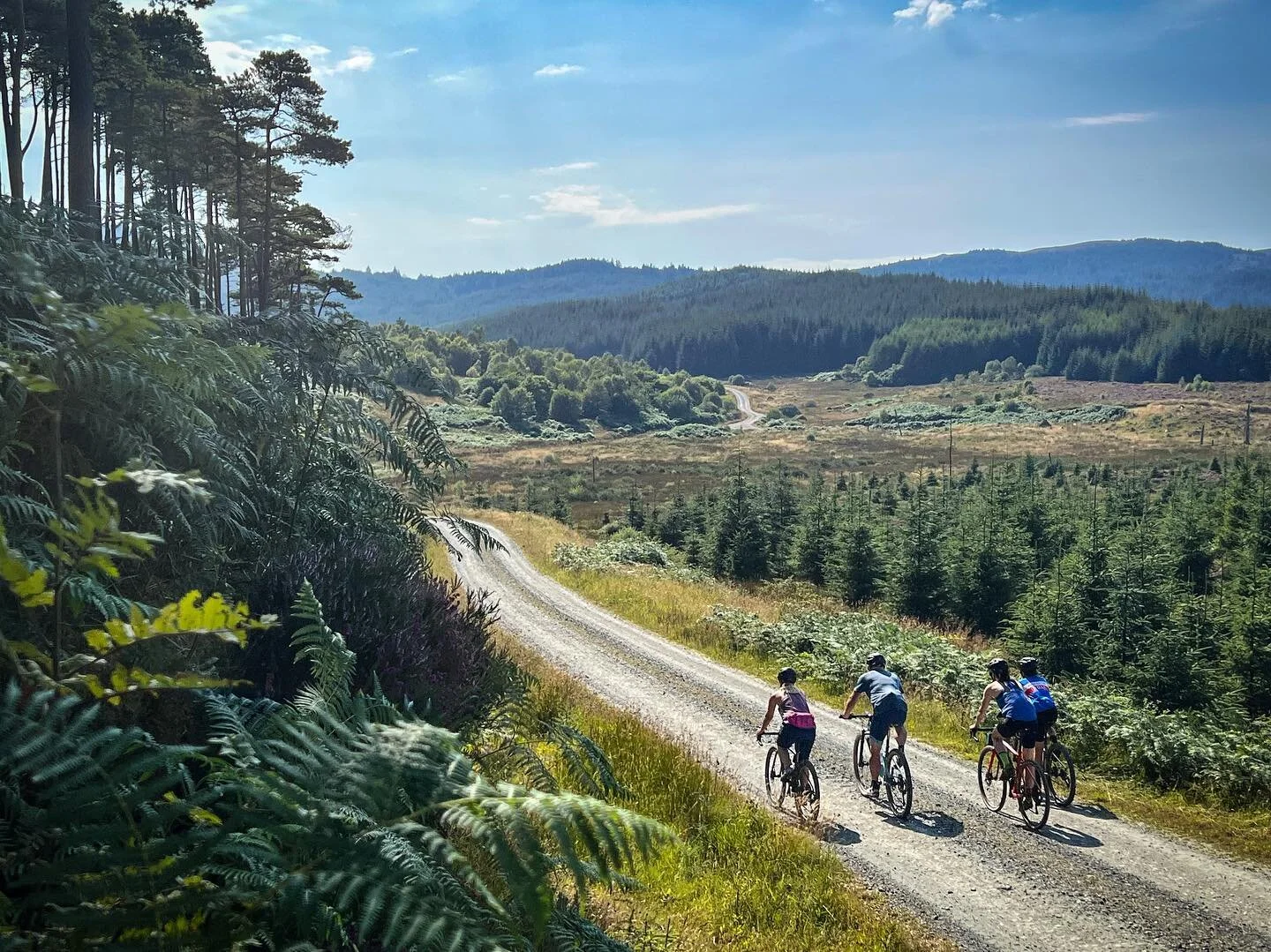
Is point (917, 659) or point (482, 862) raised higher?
point (482, 862)

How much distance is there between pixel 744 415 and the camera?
5960 inches

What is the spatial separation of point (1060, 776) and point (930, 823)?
2164 millimetres

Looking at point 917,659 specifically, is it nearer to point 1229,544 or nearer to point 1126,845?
point 1126,845

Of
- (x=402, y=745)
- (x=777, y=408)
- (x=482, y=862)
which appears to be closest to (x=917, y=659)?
(x=482, y=862)

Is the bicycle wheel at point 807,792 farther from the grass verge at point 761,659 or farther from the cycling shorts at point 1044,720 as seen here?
the grass verge at point 761,659

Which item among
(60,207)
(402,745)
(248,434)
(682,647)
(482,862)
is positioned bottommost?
(682,647)

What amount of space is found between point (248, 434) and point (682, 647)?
16719mm

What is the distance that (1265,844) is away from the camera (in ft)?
32.6

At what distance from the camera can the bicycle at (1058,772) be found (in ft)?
34.6

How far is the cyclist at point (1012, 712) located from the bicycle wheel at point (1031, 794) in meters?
0.06

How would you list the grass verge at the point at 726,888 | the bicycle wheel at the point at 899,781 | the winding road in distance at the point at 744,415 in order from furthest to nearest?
the winding road in distance at the point at 744,415
the bicycle wheel at the point at 899,781
the grass verge at the point at 726,888

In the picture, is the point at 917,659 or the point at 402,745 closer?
the point at 402,745

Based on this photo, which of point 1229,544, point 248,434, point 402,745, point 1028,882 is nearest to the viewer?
point 402,745

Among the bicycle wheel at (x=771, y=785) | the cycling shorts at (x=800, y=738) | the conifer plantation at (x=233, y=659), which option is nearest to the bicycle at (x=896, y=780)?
the cycling shorts at (x=800, y=738)
